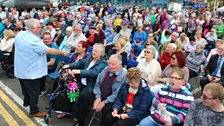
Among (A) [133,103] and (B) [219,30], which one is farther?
(B) [219,30]

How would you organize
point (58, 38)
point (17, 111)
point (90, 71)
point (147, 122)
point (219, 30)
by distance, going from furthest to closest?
point (219, 30) < point (58, 38) < point (17, 111) < point (90, 71) < point (147, 122)

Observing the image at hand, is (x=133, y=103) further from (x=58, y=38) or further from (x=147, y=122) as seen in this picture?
(x=58, y=38)

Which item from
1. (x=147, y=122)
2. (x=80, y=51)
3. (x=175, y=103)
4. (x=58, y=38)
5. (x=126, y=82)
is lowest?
(x=147, y=122)


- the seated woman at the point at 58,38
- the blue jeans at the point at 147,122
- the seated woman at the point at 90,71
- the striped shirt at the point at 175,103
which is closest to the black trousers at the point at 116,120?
the blue jeans at the point at 147,122

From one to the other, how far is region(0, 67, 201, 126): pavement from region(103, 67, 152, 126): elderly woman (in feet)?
3.41

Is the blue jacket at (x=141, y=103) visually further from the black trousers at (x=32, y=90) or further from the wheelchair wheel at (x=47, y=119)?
the black trousers at (x=32, y=90)

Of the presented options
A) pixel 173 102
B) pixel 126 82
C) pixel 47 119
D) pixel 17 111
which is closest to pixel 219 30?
pixel 126 82

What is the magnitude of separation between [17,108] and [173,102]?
11.2 ft

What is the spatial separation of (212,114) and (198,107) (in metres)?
0.20

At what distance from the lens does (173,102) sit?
3852 mm

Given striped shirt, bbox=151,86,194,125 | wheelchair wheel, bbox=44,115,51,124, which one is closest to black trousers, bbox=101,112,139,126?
striped shirt, bbox=151,86,194,125

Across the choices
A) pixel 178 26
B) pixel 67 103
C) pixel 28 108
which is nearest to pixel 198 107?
pixel 67 103

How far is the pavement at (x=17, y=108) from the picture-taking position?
5207mm

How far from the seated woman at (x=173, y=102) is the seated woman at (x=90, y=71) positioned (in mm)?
1453
